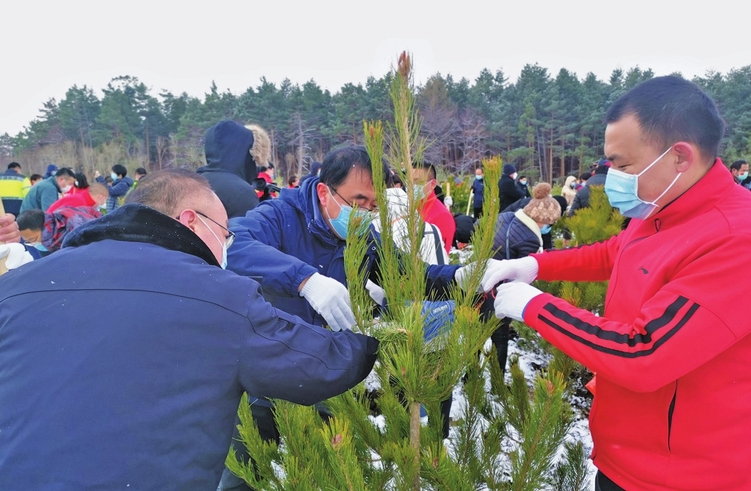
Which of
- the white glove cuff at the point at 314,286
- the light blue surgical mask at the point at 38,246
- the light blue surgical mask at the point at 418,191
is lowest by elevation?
the light blue surgical mask at the point at 38,246

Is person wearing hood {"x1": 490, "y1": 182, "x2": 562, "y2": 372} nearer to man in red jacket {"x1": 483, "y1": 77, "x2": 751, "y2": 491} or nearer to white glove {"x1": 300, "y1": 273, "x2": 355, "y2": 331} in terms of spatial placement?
man in red jacket {"x1": 483, "y1": 77, "x2": 751, "y2": 491}

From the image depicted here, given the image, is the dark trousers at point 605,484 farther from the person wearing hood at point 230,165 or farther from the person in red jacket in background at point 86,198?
the person in red jacket in background at point 86,198

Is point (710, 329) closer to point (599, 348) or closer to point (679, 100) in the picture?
Result: point (599, 348)

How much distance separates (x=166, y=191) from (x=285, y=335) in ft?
1.96

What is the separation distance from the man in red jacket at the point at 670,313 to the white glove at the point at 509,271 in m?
0.15

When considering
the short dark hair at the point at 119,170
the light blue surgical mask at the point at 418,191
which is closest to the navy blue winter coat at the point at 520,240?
the light blue surgical mask at the point at 418,191

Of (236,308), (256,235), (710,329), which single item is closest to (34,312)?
(236,308)

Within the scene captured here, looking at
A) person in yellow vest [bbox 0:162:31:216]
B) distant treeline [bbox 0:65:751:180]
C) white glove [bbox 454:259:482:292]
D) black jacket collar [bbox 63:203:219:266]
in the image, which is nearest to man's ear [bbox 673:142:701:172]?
white glove [bbox 454:259:482:292]

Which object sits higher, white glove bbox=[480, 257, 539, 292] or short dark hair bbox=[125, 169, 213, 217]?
short dark hair bbox=[125, 169, 213, 217]

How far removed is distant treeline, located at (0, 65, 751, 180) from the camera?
32906mm

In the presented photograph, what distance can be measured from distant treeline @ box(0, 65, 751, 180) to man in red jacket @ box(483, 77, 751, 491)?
2799cm

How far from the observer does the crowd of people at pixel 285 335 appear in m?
1.01

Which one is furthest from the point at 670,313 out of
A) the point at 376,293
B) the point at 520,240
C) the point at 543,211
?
the point at 543,211

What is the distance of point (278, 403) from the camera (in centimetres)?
160
